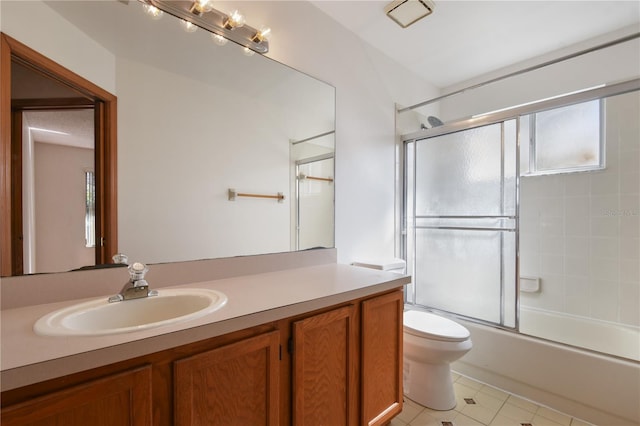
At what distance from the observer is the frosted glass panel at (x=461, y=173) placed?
2.13 meters

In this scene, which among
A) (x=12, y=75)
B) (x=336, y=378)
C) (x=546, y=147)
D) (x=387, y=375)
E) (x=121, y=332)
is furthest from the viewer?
(x=546, y=147)

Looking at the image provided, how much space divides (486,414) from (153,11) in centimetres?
270

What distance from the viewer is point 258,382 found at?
34.4 inches

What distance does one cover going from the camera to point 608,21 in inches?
76.7

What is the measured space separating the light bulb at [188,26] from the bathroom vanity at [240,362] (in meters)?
1.11

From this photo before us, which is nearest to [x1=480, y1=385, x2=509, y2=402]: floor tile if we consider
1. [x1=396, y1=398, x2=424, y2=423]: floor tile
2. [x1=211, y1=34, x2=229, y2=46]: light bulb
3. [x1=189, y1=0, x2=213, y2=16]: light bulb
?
[x1=396, y1=398, x2=424, y2=423]: floor tile

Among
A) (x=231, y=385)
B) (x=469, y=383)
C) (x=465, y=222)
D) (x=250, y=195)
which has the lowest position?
(x=469, y=383)

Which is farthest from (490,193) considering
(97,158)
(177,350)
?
(97,158)

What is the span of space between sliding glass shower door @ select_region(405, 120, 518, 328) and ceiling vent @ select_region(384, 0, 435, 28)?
0.93m

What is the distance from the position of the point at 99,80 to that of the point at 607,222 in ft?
11.0

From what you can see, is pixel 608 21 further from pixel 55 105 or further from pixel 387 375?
pixel 55 105

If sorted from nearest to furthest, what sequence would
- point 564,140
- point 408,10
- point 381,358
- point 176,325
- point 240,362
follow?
point 176,325 < point 240,362 < point 381,358 < point 408,10 < point 564,140

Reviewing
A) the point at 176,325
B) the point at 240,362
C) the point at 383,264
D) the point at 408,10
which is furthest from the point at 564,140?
the point at 176,325

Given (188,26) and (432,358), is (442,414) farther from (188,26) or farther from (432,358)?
(188,26)
